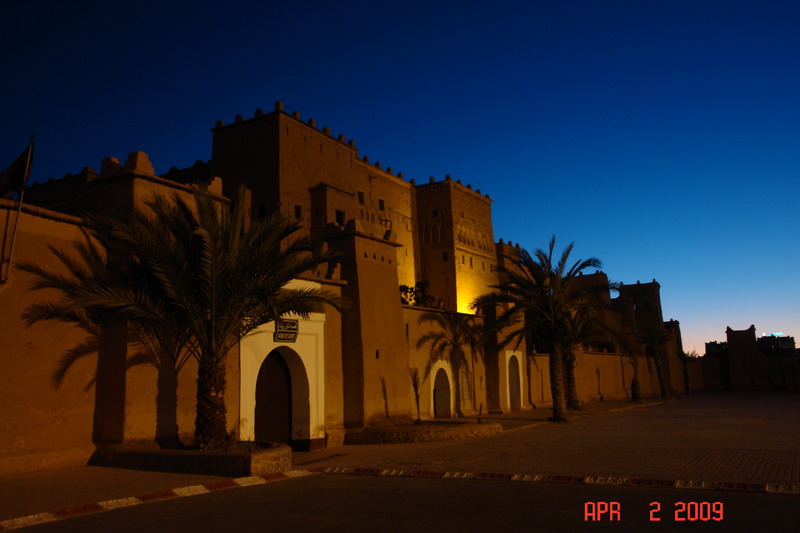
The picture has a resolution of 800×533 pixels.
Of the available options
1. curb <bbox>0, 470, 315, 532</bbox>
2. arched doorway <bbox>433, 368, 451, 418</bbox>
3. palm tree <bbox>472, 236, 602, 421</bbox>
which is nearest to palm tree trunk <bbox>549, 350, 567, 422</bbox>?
palm tree <bbox>472, 236, 602, 421</bbox>

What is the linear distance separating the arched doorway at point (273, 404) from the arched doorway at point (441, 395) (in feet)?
23.8

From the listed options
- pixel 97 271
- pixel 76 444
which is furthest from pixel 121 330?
pixel 76 444

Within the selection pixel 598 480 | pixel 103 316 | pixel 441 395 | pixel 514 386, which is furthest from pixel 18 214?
pixel 514 386

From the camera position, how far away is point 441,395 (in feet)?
70.1

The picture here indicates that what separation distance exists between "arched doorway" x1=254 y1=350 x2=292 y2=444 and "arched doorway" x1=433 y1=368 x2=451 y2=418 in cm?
725

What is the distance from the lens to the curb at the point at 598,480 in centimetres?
795

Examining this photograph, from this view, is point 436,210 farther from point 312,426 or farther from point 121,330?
point 121,330

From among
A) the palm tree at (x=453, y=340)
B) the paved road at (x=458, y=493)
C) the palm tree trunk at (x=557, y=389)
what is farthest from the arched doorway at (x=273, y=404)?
the palm tree trunk at (x=557, y=389)

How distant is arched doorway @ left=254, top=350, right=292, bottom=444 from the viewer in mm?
14906

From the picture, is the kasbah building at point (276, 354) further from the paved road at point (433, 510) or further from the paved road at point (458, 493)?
the paved road at point (433, 510)

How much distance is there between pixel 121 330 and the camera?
435 inches

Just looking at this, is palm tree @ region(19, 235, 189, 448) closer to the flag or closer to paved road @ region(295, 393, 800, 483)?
the flag

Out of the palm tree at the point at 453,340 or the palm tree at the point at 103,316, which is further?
the palm tree at the point at 453,340

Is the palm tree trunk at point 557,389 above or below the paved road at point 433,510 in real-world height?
above
